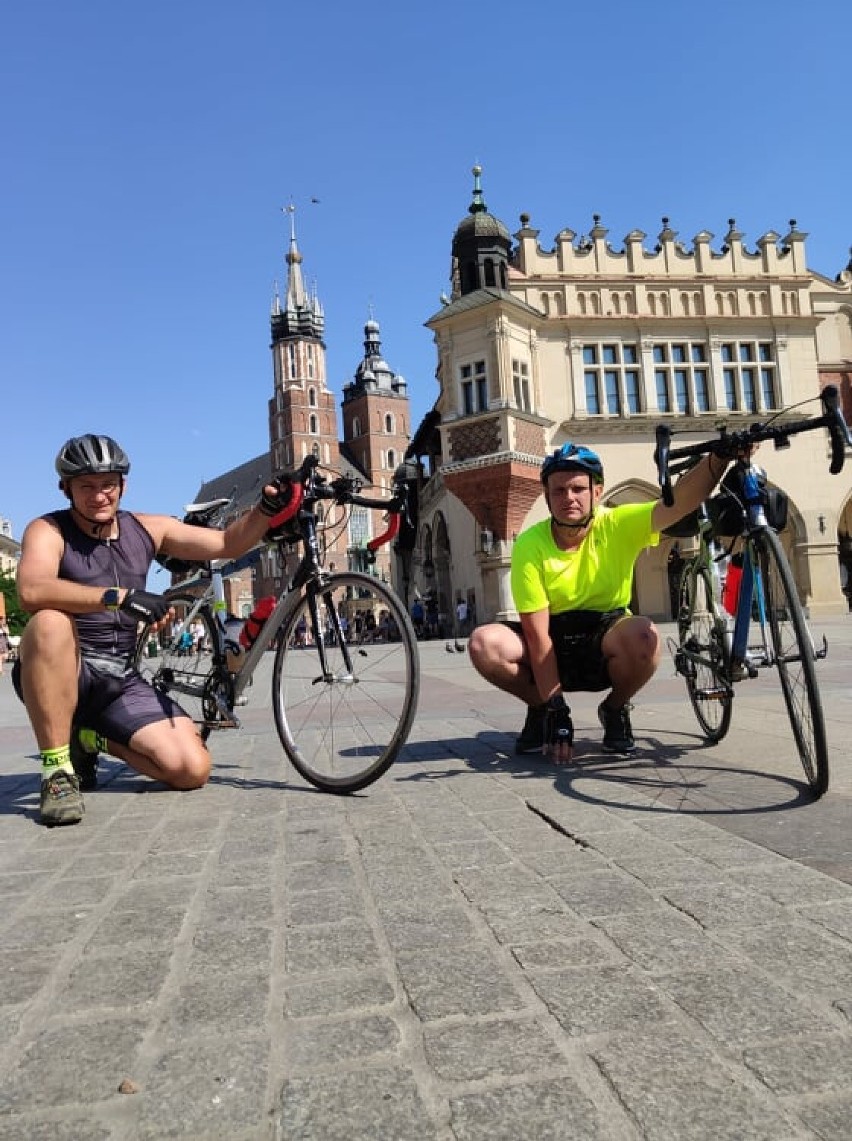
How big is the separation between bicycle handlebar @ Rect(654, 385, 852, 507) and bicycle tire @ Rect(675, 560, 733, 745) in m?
0.58

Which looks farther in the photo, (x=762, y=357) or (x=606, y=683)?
(x=762, y=357)

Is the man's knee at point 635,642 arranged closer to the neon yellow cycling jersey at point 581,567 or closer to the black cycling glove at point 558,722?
the neon yellow cycling jersey at point 581,567

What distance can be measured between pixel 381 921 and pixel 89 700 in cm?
224

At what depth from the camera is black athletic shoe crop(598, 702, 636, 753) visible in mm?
4223

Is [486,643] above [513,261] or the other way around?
the other way around

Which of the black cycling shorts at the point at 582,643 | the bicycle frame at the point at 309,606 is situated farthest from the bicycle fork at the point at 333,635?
the black cycling shorts at the point at 582,643

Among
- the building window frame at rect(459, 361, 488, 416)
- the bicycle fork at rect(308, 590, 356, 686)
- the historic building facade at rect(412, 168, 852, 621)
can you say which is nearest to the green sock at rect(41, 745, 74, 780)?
the bicycle fork at rect(308, 590, 356, 686)

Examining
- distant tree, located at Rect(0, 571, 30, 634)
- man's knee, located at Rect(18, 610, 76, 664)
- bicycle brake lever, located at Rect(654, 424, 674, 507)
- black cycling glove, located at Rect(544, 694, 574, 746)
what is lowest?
black cycling glove, located at Rect(544, 694, 574, 746)

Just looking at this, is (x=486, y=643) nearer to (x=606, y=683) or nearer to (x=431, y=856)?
(x=606, y=683)

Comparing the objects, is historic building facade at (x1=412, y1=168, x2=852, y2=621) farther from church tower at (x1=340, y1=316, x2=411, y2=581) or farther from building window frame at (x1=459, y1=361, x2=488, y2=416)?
church tower at (x1=340, y1=316, x2=411, y2=581)

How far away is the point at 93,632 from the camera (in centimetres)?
388

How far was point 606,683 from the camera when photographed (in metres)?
4.21

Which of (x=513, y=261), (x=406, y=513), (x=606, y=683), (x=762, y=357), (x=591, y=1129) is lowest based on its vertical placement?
(x=591, y=1129)

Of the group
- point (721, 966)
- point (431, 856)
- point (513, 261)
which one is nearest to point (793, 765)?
point (431, 856)
